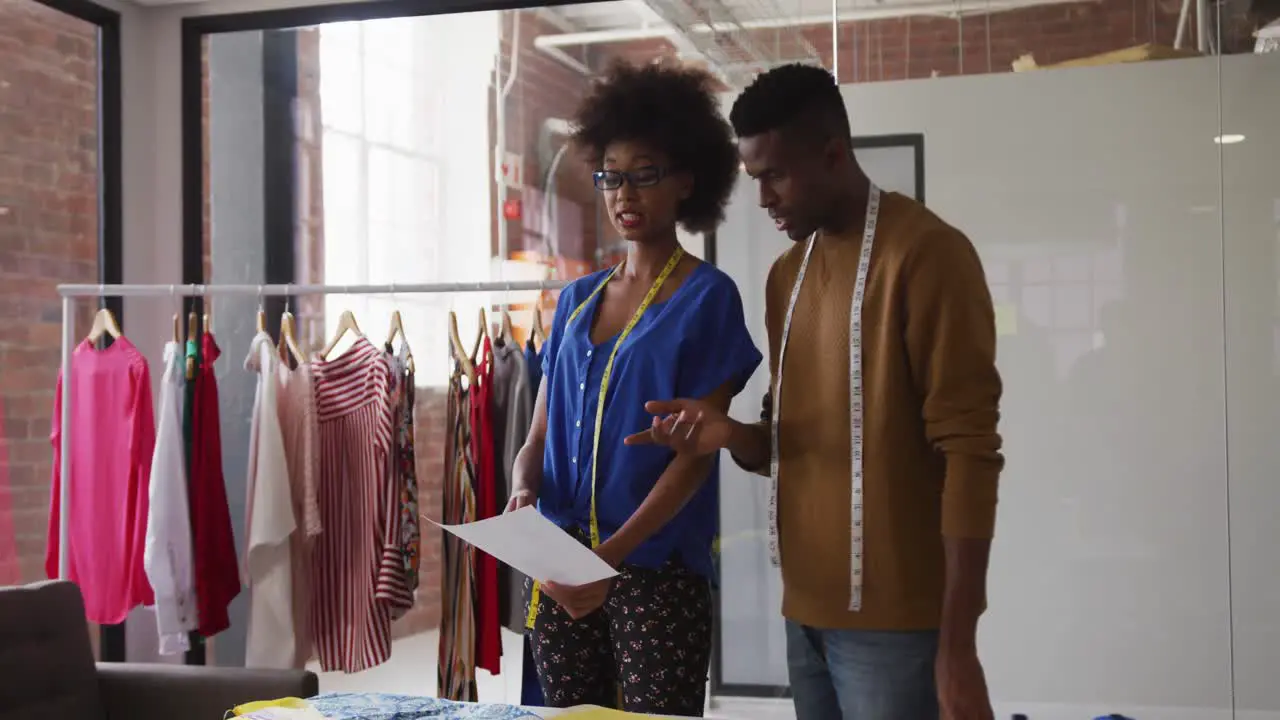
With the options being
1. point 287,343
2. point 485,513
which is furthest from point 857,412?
point 287,343

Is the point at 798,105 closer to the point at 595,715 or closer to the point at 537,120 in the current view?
the point at 595,715

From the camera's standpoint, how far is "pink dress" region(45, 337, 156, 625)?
3.29 metres

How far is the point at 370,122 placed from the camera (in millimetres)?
3855

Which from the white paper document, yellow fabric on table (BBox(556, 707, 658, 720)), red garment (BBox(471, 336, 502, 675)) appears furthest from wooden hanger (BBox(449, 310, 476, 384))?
yellow fabric on table (BBox(556, 707, 658, 720))

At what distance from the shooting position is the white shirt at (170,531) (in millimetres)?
3182

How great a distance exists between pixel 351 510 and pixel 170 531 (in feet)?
1.56

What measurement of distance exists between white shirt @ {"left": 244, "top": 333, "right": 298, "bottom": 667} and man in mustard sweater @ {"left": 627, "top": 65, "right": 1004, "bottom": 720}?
1.60 metres

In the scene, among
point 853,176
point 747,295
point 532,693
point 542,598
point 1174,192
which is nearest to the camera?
point 853,176

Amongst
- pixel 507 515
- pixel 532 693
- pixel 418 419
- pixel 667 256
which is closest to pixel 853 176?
pixel 667 256

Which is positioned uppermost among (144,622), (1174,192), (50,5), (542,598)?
(50,5)

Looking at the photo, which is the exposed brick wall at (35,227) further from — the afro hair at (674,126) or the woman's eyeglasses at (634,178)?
the woman's eyeglasses at (634,178)

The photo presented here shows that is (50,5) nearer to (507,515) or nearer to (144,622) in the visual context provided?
(144,622)

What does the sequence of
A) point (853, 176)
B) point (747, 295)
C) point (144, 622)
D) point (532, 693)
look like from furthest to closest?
point (144, 622), point (747, 295), point (532, 693), point (853, 176)

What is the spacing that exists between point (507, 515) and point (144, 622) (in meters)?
2.62
